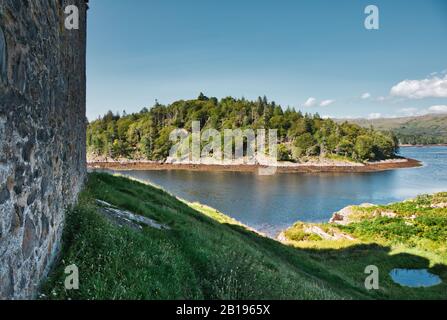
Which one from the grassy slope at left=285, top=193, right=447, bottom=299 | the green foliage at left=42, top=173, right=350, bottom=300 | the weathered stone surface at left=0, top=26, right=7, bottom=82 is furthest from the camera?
the grassy slope at left=285, top=193, right=447, bottom=299

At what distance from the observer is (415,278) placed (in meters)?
23.2

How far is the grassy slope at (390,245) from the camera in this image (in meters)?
22.9

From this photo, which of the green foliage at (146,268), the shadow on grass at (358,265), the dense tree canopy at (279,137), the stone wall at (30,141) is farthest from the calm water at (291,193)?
the dense tree canopy at (279,137)

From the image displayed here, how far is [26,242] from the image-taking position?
5305 mm

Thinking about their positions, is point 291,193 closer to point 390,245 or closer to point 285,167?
point 390,245

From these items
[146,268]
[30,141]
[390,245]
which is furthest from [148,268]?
[390,245]

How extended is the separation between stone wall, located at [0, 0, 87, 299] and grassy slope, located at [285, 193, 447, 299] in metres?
17.3

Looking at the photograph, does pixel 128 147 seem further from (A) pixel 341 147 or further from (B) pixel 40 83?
(B) pixel 40 83

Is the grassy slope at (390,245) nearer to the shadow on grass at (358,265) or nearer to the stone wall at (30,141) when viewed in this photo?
the shadow on grass at (358,265)

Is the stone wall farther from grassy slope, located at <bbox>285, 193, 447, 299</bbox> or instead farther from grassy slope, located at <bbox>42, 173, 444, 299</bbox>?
grassy slope, located at <bbox>285, 193, 447, 299</bbox>

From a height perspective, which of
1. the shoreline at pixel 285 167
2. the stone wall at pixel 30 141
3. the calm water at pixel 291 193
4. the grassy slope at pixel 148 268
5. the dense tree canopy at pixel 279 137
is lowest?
the calm water at pixel 291 193

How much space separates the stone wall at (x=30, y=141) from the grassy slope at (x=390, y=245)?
56.9ft

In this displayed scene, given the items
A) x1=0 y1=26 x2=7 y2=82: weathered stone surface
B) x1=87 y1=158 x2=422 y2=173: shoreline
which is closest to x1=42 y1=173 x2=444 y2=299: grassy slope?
x1=0 y1=26 x2=7 y2=82: weathered stone surface

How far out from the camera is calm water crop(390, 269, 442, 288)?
71.8 feet
